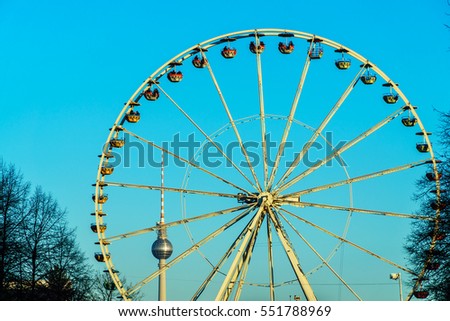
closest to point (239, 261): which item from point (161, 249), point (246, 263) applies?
point (246, 263)

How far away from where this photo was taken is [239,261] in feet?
192

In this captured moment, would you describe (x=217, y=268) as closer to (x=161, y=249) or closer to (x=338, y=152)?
(x=338, y=152)

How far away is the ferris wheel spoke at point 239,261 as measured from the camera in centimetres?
5756

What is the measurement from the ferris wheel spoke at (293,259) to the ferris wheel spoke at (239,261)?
679mm

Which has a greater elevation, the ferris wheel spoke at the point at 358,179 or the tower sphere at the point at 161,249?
the tower sphere at the point at 161,249

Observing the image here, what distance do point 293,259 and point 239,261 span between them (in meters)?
2.26

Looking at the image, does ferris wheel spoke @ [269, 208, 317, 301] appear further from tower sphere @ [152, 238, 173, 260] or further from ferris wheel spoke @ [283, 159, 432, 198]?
tower sphere @ [152, 238, 173, 260]

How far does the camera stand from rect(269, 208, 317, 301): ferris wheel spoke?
5725 cm

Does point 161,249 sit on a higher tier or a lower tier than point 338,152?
higher

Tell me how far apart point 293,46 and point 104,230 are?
1150 cm

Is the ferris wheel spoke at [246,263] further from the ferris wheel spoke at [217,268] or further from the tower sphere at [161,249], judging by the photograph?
the tower sphere at [161,249]

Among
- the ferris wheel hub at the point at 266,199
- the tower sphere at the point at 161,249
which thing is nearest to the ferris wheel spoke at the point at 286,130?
the ferris wheel hub at the point at 266,199

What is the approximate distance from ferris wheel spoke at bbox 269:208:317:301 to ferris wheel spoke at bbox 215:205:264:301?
26.7 inches

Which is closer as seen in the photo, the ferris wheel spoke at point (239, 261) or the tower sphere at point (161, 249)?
the ferris wheel spoke at point (239, 261)
